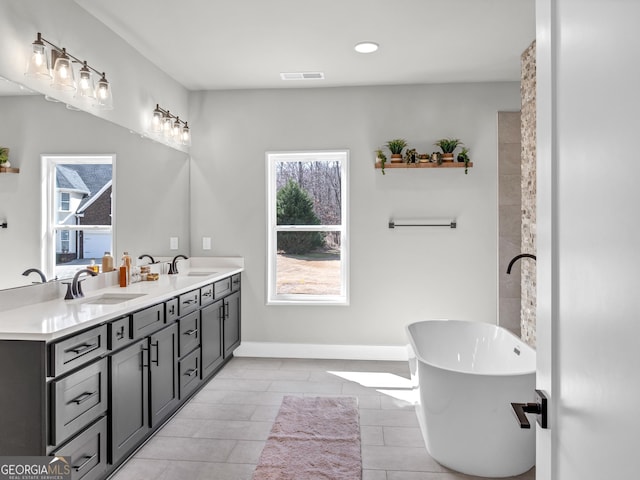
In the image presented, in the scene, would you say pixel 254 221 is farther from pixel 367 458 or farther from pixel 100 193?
pixel 367 458

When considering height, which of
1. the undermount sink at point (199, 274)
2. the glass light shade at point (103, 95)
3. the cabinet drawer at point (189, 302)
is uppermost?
the glass light shade at point (103, 95)

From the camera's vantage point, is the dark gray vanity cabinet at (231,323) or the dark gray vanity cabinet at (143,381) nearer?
the dark gray vanity cabinet at (143,381)

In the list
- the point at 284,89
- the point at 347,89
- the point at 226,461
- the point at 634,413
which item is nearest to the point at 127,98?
the point at 284,89

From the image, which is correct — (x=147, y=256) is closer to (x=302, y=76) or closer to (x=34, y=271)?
(x=34, y=271)

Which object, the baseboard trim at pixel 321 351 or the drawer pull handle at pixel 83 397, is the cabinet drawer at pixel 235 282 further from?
the drawer pull handle at pixel 83 397

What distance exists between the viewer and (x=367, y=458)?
2.64 metres

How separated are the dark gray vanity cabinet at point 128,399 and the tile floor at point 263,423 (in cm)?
17

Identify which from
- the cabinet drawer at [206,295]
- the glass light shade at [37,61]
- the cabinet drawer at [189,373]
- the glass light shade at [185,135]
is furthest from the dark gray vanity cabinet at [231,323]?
the glass light shade at [37,61]

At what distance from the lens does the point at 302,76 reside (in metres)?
4.22

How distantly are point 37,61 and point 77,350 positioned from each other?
5.21 feet

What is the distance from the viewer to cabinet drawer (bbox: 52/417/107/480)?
202 centimetres

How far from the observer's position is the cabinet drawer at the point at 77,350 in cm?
190

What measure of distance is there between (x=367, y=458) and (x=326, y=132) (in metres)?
3.03

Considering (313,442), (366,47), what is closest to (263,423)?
(313,442)
